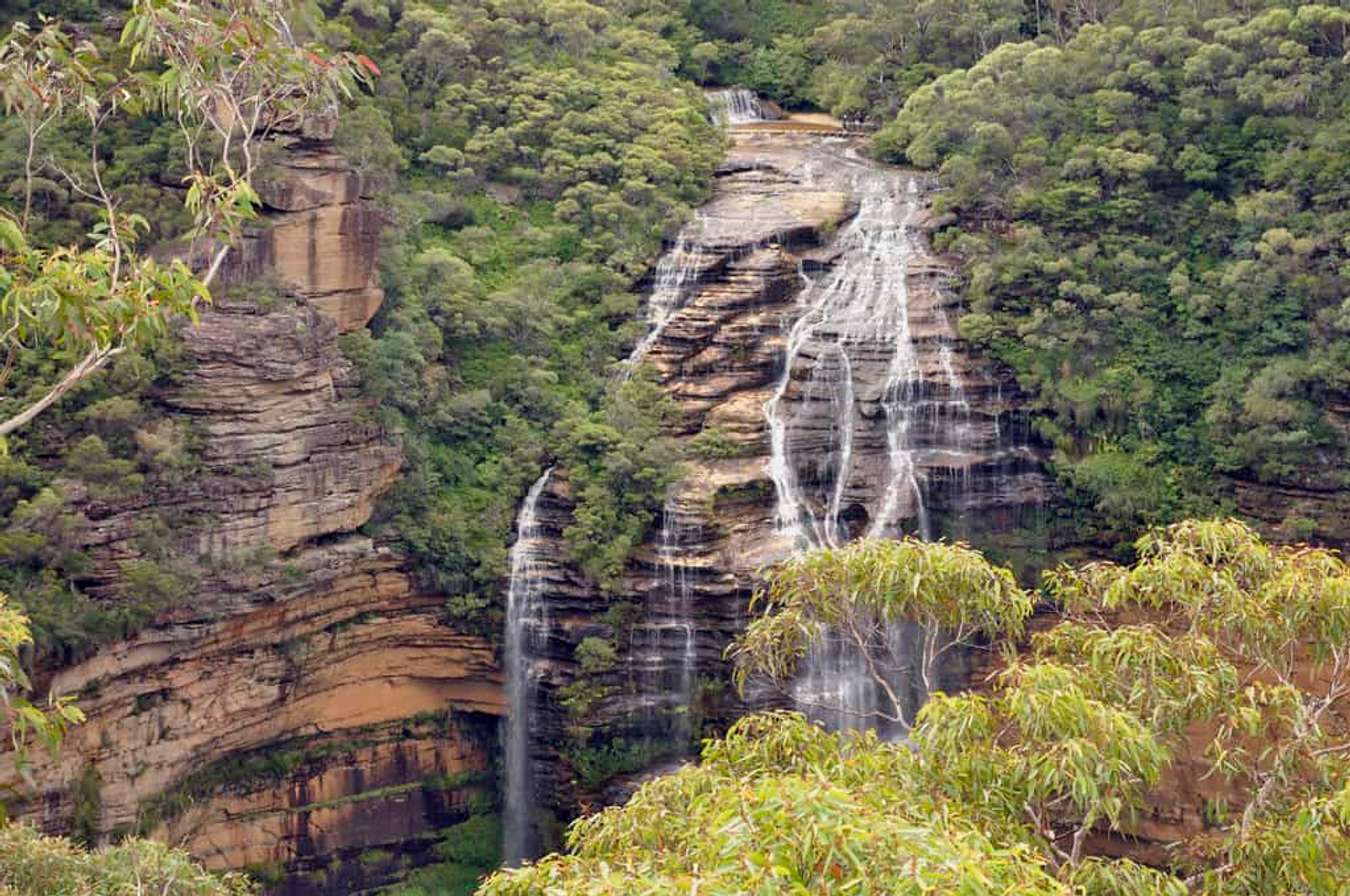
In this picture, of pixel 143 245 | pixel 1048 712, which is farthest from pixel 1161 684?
pixel 143 245

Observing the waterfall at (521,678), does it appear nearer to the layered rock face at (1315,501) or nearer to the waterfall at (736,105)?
the layered rock face at (1315,501)

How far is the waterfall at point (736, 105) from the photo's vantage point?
3081cm

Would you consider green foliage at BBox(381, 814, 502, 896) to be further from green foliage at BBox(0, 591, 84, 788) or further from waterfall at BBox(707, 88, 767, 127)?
waterfall at BBox(707, 88, 767, 127)

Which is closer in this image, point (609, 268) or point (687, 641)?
point (687, 641)

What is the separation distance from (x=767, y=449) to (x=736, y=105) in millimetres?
12992

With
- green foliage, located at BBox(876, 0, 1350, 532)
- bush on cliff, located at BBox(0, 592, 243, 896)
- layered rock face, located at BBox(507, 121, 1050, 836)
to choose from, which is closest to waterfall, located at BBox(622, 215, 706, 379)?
layered rock face, located at BBox(507, 121, 1050, 836)

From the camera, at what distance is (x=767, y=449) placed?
69.3ft

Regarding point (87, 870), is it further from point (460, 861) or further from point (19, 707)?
point (460, 861)

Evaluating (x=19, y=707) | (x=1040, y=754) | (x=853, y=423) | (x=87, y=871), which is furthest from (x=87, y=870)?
(x=853, y=423)

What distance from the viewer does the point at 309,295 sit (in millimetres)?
19797

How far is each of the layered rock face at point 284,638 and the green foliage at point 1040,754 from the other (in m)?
10.3

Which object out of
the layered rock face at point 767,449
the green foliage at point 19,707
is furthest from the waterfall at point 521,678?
the green foliage at point 19,707

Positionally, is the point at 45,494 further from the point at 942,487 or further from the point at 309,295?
the point at 942,487

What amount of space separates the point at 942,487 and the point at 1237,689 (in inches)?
470
